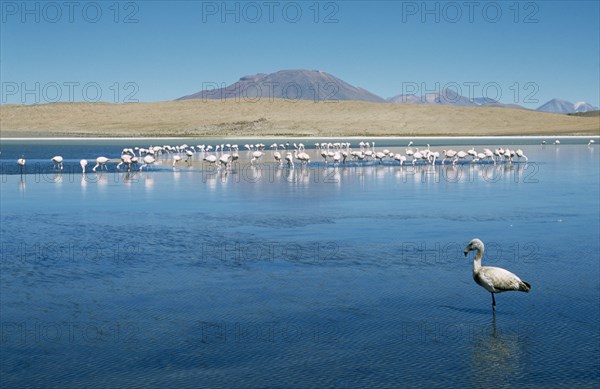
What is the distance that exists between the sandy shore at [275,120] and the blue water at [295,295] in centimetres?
7450

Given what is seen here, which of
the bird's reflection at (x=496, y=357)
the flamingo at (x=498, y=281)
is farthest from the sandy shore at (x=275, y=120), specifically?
the bird's reflection at (x=496, y=357)

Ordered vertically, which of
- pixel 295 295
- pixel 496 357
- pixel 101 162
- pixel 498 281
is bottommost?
pixel 496 357

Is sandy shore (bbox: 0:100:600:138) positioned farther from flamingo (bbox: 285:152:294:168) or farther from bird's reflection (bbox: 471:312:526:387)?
bird's reflection (bbox: 471:312:526:387)

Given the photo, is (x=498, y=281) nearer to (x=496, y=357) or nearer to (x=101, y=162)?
(x=496, y=357)

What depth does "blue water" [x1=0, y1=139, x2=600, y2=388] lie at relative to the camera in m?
6.67

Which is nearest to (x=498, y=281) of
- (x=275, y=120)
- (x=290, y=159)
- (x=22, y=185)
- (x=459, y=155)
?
(x=22, y=185)

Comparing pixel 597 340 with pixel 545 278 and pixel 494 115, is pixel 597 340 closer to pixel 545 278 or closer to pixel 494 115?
pixel 545 278

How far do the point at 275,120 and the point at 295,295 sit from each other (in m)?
101

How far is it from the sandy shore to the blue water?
74.5 m

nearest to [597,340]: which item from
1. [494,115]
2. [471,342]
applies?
[471,342]

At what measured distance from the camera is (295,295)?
29.7ft

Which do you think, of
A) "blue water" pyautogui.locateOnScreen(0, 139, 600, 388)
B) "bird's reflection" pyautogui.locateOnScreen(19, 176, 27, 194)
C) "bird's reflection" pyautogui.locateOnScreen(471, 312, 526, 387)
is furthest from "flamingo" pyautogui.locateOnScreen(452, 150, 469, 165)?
"bird's reflection" pyautogui.locateOnScreen(471, 312, 526, 387)

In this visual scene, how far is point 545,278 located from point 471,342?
284cm

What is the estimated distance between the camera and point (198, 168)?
3228cm
